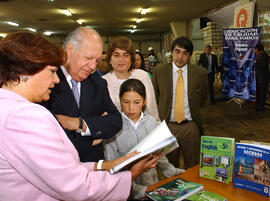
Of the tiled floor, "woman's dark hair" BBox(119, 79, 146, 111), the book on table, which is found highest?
"woman's dark hair" BBox(119, 79, 146, 111)

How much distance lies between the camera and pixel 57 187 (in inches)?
33.7

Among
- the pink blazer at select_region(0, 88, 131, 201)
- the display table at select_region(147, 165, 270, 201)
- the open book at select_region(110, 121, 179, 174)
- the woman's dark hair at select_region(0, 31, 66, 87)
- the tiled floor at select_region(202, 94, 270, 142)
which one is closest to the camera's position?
the pink blazer at select_region(0, 88, 131, 201)

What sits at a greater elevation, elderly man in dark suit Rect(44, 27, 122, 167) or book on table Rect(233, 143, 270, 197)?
elderly man in dark suit Rect(44, 27, 122, 167)

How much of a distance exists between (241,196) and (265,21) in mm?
6893

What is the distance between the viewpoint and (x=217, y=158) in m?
1.60

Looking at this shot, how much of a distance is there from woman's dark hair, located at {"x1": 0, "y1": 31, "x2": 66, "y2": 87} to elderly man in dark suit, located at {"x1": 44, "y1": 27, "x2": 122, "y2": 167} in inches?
23.0

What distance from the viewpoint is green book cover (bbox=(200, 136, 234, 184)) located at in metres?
1.57

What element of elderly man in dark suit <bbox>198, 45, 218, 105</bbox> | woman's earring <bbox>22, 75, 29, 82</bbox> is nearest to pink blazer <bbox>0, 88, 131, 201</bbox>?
woman's earring <bbox>22, 75, 29, 82</bbox>

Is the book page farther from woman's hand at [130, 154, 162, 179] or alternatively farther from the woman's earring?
the woman's earring

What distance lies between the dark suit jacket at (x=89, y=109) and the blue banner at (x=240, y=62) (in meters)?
5.31

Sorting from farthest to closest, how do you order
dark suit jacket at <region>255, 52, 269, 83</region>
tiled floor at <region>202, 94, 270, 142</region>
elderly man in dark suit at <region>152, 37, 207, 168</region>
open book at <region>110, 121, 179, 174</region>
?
dark suit jacket at <region>255, 52, 269, 83</region>, tiled floor at <region>202, 94, 270, 142</region>, elderly man in dark suit at <region>152, 37, 207, 168</region>, open book at <region>110, 121, 179, 174</region>

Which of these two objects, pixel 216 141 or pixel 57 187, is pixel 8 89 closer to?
pixel 57 187

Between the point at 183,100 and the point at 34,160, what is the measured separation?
235 cm

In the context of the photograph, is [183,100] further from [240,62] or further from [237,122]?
[240,62]
